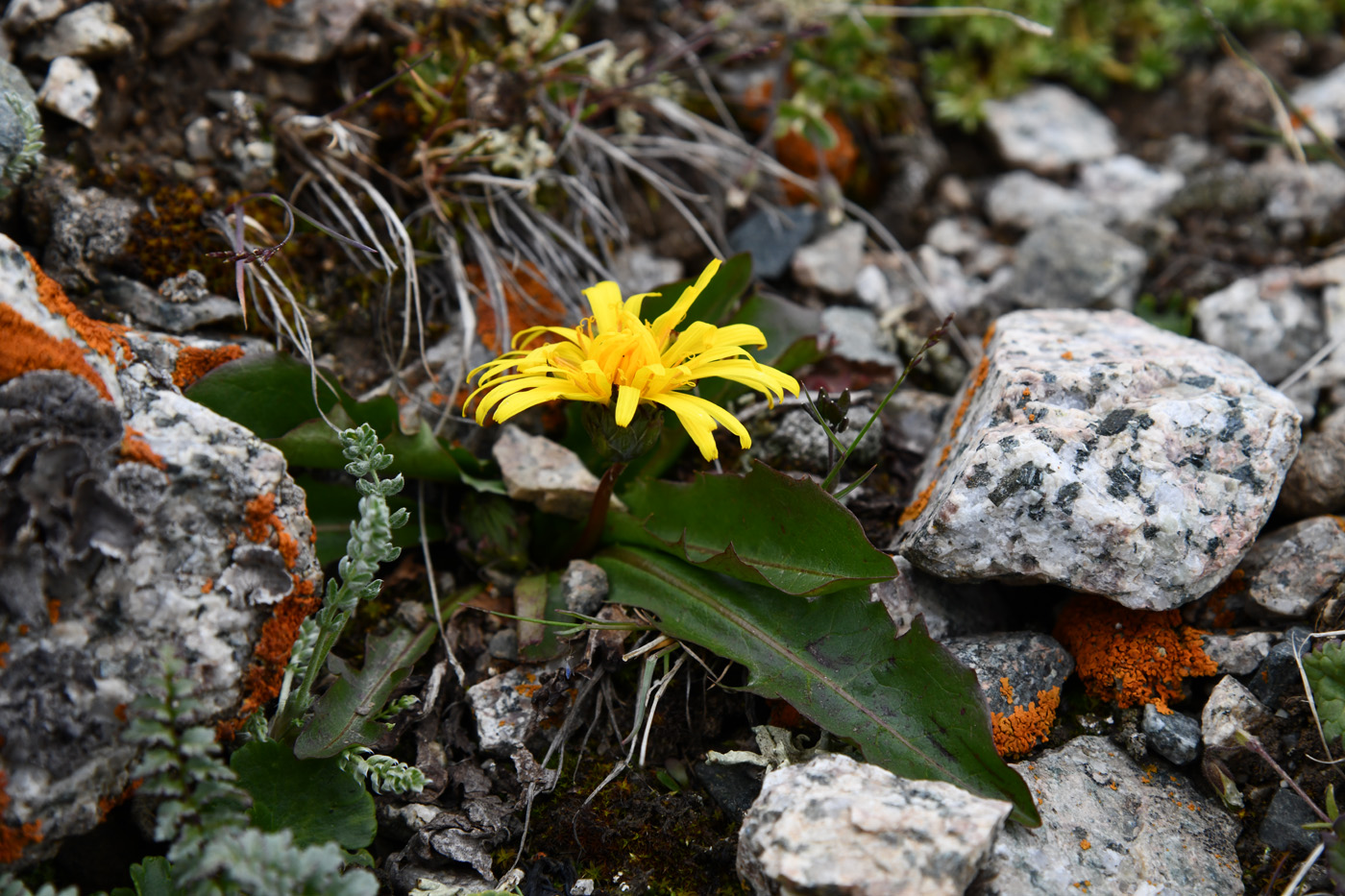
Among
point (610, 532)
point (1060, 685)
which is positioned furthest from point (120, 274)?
point (1060, 685)

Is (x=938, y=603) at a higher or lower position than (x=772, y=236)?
lower

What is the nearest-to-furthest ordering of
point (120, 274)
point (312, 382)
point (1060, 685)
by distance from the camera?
point (1060, 685), point (312, 382), point (120, 274)

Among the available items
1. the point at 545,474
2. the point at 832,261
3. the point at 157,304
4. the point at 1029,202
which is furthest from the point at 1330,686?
the point at 157,304

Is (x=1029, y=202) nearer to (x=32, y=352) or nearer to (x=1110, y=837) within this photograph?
(x=1110, y=837)

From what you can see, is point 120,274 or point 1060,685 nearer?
point 1060,685

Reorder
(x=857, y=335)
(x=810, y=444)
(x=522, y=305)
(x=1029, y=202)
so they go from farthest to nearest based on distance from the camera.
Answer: (x=1029, y=202)
(x=857, y=335)
(x=522, y=305)
(x=810, y=444)

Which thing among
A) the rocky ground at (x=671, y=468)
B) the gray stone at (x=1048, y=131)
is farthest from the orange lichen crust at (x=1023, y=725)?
the gray stone at (x=1048, y=131)

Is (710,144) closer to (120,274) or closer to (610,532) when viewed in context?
(610,532)
